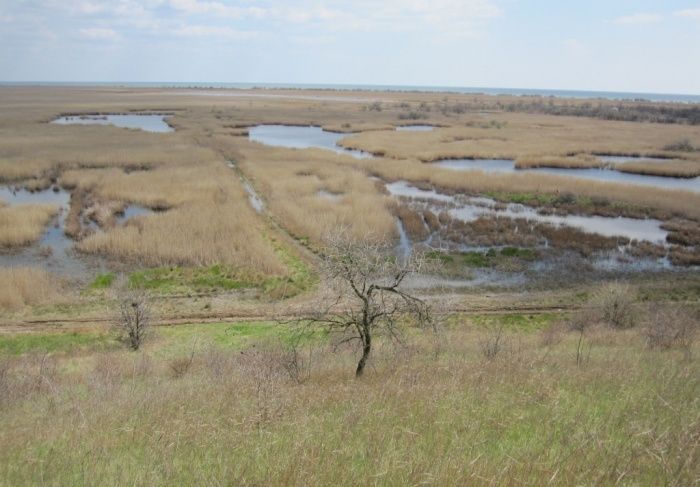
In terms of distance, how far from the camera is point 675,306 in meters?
20.0

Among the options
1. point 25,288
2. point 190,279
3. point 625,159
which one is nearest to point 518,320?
point 190,279

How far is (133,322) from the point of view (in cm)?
1689

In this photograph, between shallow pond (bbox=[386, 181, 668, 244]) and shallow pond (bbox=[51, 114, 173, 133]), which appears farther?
shallow pond (bbox=[51, 114, 173, 133])

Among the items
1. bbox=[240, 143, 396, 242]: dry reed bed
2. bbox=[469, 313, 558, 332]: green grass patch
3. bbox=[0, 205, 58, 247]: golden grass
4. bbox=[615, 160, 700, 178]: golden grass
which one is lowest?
bbox=[469, 313, 558, 332]: green grass patch

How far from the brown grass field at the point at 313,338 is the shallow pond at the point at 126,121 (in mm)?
19564

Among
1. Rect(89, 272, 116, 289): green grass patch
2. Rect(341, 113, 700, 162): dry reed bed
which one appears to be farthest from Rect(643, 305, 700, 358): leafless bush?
Rect(341, 113, 700, 162): dry reed bed

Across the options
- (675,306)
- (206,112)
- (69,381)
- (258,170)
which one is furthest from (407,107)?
(69,381)

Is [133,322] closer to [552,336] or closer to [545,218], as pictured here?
[552,336]

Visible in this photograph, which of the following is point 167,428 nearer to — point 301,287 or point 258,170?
point 301,287

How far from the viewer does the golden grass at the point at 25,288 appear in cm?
1945

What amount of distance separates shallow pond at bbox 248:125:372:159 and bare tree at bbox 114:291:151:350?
40.8 meters

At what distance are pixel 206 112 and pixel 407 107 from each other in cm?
5251

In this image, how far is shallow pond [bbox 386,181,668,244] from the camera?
103 feet

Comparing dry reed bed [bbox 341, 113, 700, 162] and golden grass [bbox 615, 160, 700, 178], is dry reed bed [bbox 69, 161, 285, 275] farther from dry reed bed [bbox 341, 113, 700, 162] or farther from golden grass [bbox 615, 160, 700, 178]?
golden grass [bbox 615, 160, 700, 178]
